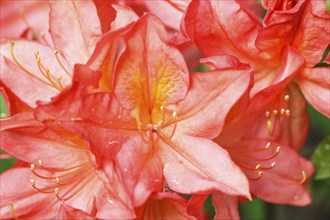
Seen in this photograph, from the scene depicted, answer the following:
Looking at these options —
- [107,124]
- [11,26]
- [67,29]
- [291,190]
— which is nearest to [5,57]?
[67,29]

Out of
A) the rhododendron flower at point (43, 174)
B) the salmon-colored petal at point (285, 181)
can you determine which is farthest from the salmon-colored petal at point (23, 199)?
the salmon-colored petal at point (285, 181)

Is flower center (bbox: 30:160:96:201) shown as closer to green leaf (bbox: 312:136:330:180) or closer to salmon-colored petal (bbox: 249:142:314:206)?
salmon-colored petal (bbox: 249:142:314:206)

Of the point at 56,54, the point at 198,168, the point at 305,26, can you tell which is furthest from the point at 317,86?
the point at 56,54

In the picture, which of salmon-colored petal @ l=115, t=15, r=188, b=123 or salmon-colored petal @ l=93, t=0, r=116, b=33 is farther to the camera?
salmon-colored petal @ l=93, t=0, r=116, b=33

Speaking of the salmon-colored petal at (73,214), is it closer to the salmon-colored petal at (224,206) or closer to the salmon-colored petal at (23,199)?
the salmon-colored petal at (23,199)

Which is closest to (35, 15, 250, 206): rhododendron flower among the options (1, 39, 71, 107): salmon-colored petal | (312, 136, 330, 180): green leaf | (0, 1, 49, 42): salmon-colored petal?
(1, 39, 71, 107): salmon-colored petal

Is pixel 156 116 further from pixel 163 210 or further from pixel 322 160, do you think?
pixel 322 160

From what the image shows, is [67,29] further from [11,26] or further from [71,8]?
[11,26]
